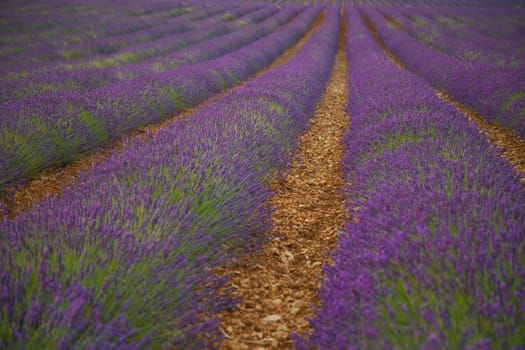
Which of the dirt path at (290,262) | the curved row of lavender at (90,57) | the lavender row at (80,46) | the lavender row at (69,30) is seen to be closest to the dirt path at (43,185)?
the dirt path at (290,262)

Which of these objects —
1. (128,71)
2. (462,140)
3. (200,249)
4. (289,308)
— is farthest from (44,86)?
(462,140)


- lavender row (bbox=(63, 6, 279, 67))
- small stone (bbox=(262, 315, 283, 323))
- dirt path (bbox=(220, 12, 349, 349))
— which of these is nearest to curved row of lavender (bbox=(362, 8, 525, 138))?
dirt path (bbox=(220, 12, 349, 349))

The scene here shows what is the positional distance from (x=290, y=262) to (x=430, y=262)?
1.11m

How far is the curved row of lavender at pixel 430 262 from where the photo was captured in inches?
43.5

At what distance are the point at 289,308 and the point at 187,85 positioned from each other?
5.03 m

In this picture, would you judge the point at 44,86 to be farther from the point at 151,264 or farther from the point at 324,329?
the point at 324,329

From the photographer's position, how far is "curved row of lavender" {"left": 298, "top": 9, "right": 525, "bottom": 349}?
43.5 inches

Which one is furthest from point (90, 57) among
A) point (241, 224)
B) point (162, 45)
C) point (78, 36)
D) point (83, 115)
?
point (241, 224)

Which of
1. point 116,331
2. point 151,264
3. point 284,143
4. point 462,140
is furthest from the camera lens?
point 284,143

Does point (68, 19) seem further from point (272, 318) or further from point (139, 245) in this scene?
point (272, 318)

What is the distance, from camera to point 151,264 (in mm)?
1484

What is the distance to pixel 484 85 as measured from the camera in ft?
19.1

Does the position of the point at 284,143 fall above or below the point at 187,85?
below

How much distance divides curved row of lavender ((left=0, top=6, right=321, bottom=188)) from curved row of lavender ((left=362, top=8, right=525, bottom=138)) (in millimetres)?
4330
